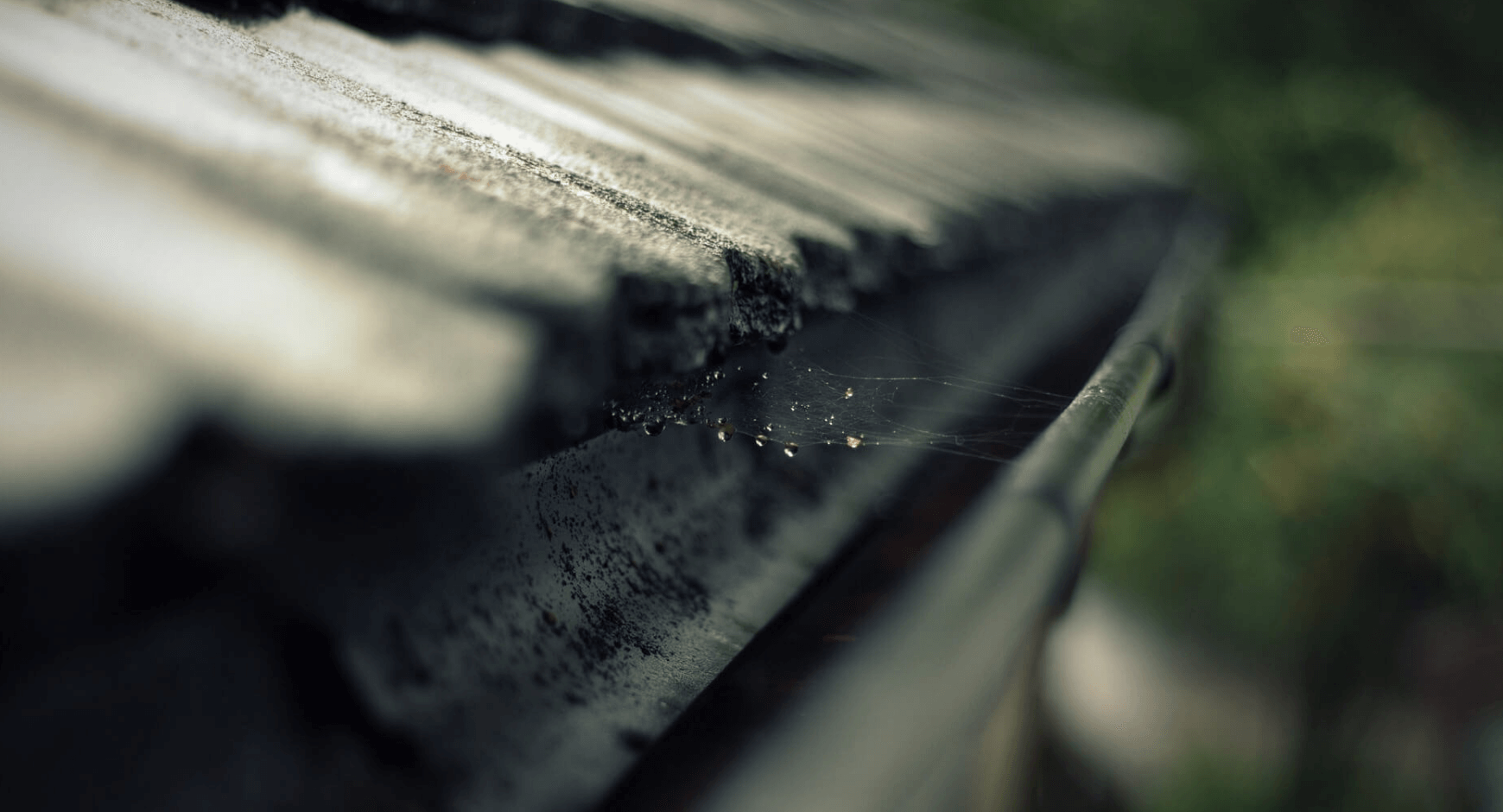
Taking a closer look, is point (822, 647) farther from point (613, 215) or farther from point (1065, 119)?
point (1065, 119)

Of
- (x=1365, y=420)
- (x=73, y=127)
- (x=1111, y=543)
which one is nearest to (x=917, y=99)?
(x=73, y=127)

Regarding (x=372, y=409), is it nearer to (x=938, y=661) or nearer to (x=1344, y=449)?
(x=938, y=661)

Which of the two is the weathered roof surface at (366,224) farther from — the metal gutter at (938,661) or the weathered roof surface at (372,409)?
the metal gutter at (938,661)

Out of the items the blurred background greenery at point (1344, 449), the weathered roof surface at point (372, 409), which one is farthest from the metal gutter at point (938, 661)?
the blurred background greenery at point (1344, 449)

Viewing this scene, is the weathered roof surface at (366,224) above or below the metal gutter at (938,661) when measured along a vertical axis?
above

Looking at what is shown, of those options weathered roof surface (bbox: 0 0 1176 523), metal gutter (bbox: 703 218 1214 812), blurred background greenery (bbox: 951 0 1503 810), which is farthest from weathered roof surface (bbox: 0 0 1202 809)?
blurred background greenery (bbox: 951 0 1503 810)

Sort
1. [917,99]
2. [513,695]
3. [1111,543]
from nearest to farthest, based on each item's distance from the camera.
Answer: [513,695] → [917,99] → [1111,543]
